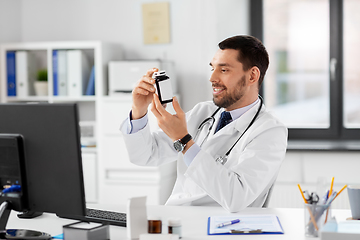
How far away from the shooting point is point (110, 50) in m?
3.53

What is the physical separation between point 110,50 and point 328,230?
2666 millimetres

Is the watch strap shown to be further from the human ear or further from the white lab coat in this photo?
the human ear

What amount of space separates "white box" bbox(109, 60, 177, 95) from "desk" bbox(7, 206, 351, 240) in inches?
65.1

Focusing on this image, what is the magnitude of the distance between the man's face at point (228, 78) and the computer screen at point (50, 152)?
83cm

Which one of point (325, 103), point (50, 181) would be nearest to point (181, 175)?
point (50, 181)

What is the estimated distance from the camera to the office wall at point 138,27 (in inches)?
139

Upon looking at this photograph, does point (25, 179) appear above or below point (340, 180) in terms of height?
above

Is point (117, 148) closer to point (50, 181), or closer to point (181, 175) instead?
point (181, 175)

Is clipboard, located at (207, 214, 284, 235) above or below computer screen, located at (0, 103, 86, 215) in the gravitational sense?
below

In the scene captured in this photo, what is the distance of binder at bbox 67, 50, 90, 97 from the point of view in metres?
3.41

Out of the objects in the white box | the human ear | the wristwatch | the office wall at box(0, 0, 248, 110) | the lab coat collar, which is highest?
the office wall at box(0, 0, 248, 110)

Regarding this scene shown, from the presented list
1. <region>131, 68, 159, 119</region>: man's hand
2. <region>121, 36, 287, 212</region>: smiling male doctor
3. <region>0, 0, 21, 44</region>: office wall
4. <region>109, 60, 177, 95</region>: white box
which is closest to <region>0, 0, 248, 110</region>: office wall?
<region>0, 0, 21, 44</region>: office wall

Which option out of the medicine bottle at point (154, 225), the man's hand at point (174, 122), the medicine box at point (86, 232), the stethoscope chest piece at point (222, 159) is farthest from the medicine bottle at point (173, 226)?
the stethoscope chest piece at point (222, 159)

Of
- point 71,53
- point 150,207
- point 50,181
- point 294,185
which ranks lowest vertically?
point 294,185
